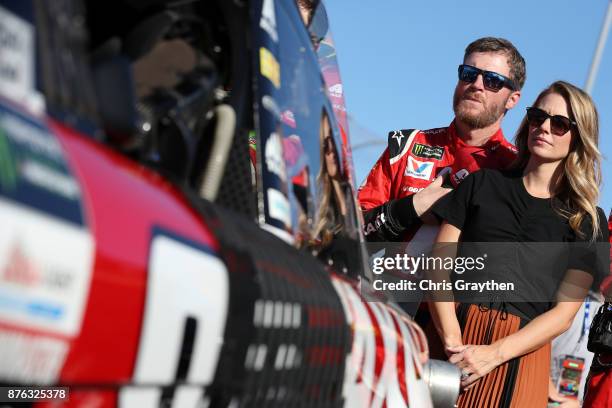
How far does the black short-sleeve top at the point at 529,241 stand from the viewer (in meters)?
3.91

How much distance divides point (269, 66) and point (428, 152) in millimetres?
2371

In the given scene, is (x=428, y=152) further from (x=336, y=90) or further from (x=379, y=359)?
(x=379, y=359)

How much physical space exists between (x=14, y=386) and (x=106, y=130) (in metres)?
0.38

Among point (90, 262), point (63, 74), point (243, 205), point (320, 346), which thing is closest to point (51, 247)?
point (90, 262)

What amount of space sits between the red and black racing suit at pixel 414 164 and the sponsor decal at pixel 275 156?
219 centimetres

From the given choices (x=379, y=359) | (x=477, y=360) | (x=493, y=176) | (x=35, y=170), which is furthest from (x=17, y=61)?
(x=493, y=176)

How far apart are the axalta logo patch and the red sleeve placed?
9 cm

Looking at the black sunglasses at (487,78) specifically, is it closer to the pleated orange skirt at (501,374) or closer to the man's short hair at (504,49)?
the man's short hair at (504,49)

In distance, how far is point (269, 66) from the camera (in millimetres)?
2133

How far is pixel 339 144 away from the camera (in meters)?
2.66

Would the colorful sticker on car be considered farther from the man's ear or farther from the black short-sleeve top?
the man's ear

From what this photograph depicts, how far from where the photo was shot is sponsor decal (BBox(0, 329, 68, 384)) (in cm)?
92

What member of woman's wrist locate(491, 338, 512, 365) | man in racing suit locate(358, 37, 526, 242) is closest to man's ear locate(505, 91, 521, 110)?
man in racing suit locate(358, 37, 526, 242)

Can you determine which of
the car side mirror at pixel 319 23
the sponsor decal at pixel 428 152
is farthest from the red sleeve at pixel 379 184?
the car side mirror at pixel 319 23
